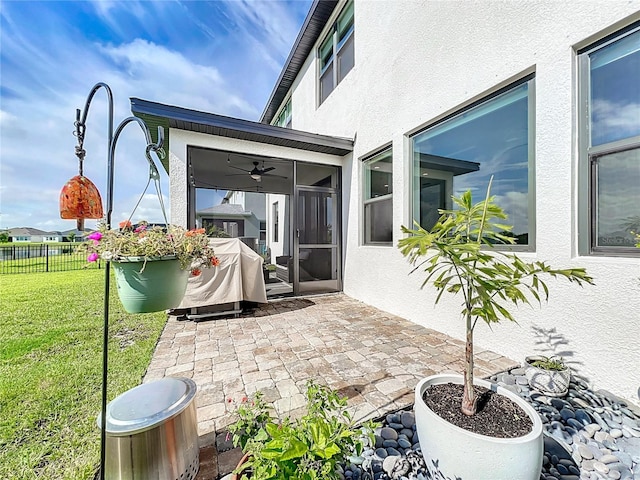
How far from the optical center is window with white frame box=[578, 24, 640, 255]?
2086mm

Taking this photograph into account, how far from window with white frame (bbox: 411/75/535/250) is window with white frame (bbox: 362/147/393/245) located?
64cm

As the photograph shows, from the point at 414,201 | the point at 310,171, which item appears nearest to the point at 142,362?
the point at 414,201

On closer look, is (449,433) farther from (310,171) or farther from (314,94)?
(314,94)

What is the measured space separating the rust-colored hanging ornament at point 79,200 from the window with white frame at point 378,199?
408 centimetres

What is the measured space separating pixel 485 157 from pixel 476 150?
16 cm

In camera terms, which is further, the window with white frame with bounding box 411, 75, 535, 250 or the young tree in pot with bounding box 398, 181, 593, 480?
the window with white frame with bounding box 411, 75, 535, 250

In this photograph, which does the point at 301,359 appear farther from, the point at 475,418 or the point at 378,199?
the point at 378,199

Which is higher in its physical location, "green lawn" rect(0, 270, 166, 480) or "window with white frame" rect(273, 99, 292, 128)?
"window with white frame" rect(273, 99, 292, 128)

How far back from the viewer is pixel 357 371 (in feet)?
8.58

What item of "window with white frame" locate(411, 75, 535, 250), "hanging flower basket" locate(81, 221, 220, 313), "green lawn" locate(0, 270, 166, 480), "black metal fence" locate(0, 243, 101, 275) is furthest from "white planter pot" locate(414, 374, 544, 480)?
"black metal fence" locate(0, 243, 101, 275)

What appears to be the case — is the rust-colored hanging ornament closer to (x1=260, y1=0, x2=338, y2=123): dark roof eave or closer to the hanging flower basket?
the hanging flower basket

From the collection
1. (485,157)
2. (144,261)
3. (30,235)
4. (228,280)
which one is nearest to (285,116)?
(228,280)

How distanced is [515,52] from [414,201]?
203 cm

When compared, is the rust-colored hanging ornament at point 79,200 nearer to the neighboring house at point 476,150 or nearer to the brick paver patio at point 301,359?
the brick paver patio at point 301,359
